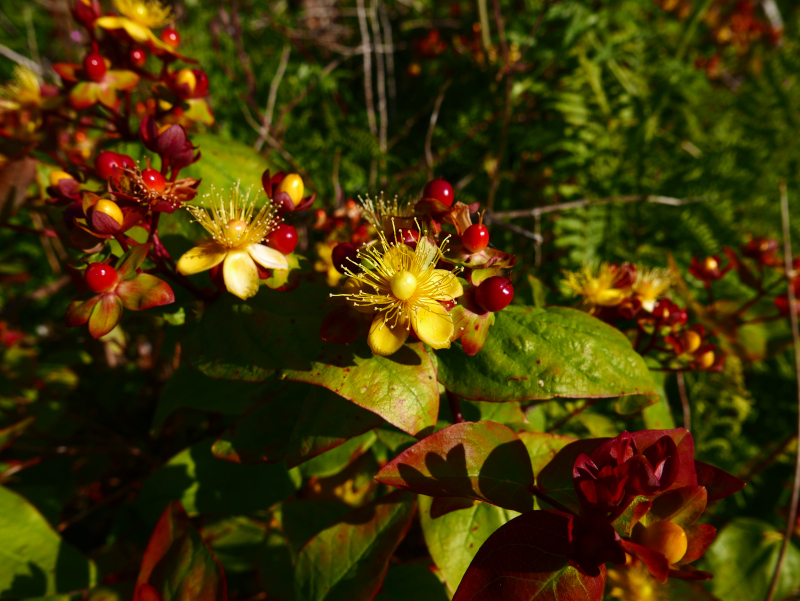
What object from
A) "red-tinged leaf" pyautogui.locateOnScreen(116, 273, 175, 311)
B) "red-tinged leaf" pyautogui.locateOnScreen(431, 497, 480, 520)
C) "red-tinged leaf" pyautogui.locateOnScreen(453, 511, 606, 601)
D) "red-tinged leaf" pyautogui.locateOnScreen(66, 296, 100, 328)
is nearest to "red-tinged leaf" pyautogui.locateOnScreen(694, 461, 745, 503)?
"red-tinged leaf" pyautogui.locateOnScreen(453, 511, 606, 601)

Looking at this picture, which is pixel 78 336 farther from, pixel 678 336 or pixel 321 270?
pixel 678 336

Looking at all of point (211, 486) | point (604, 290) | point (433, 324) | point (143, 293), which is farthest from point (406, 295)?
point (211, 486)

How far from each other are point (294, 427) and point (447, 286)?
1.14 feet

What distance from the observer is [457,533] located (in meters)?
0.76

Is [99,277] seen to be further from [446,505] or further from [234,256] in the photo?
[446,505]

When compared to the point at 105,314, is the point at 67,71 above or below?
above

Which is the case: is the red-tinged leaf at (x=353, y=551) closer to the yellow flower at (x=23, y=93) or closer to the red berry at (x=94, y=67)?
the red berry at (x=94, y=67)

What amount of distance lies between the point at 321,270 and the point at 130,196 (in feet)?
1.36

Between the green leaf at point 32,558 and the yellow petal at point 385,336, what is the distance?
Answer: 85 cm

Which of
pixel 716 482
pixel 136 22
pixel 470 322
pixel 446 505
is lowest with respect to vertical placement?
pixel 446 505

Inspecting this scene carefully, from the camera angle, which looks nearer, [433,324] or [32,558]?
[433,324]

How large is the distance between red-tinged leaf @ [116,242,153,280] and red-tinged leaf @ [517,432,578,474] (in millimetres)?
647

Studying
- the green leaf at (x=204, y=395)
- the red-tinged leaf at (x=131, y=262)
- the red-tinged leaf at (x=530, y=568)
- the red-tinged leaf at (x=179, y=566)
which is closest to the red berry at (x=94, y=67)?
the red-tinged leaf at (x=131, y=262)

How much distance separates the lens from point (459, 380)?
0.70m
